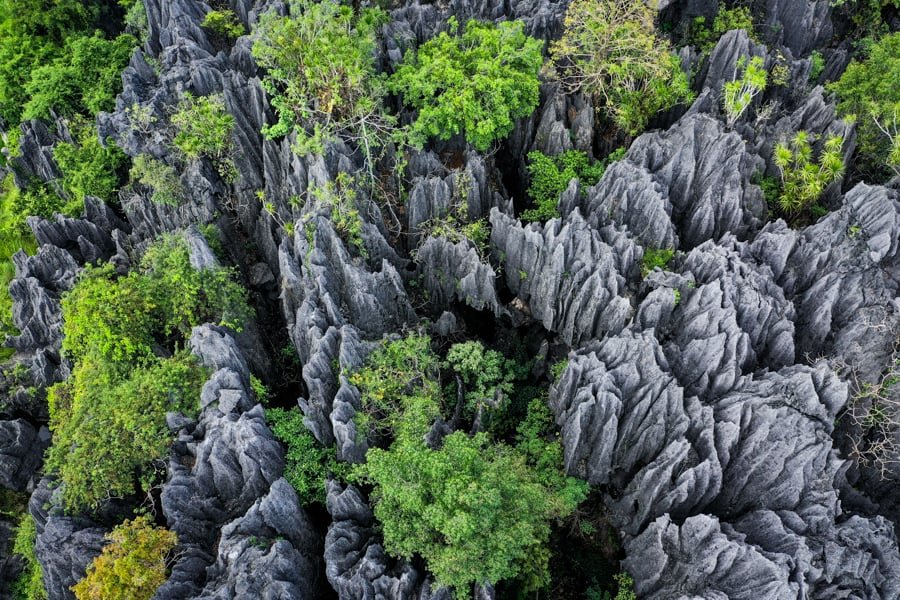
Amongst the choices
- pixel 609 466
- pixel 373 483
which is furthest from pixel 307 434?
pixel 609 466

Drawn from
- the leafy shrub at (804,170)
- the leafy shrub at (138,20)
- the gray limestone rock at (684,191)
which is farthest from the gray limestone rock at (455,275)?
the leafy shrub at (138,20)

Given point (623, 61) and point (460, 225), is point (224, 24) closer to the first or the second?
point (460, 225)

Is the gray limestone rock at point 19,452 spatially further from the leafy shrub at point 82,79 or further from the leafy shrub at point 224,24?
the leafy shrub at point 224,24

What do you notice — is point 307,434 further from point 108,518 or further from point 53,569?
point 53,569

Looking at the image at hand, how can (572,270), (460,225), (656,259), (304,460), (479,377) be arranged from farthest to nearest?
(460,225), (656,259), (572,270), (479,377), (304,460)

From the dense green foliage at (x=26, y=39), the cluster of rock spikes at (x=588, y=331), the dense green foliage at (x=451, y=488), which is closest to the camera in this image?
the dense green foliage at (x=451, y=488)

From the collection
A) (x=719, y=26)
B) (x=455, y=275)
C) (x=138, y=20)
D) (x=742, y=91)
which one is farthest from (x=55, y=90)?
(x=719, y=26)

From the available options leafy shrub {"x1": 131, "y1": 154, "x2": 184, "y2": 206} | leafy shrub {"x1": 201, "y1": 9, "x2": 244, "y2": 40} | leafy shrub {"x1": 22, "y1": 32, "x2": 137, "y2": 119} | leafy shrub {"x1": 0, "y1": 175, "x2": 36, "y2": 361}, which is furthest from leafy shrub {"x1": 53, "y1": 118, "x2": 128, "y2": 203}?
leafy shrub {"x1": 201, "y1": 9, "x2": 244, "y2": 40}
